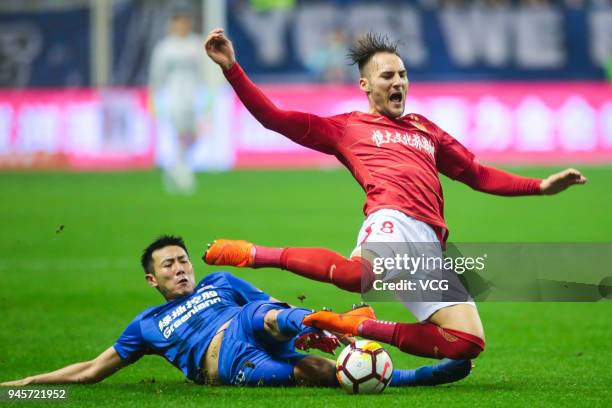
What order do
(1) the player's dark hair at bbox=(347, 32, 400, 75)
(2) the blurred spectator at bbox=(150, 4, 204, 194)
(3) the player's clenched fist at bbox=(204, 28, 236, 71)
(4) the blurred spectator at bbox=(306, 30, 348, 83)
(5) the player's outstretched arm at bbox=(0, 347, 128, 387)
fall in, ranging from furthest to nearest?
(4) the blurred spectator at bbox=(306, 30, 348, 83), (2) the blurred spectator at bbox=(150, 4, 204, 194), (1) the player's dark hair at bbox=(347, 32, 400, 75), (5) the player's outstretched arm at bbox=(0, 347, 128, 387), (3) the player's clenched fist at bbox=(204, 28, 236, 71)

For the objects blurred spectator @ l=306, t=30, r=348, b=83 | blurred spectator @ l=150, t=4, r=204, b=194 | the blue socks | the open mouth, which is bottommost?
the blue socks

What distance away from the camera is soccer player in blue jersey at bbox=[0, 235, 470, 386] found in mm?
6836

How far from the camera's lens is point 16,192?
20.3m

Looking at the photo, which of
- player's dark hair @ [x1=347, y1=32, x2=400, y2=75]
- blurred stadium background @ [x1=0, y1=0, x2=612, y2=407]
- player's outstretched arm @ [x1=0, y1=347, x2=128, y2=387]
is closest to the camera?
player's outstretched arm @ [x1=0, y1=347, x2=128, y2=387]

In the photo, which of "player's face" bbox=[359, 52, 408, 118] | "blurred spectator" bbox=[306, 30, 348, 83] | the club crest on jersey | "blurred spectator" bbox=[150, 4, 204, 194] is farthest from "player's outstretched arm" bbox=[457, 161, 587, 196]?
"blurred spectator" bbox=[306, 30, 348, 83]

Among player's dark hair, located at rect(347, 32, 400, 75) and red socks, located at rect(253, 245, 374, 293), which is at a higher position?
player's dark hair, located at rect(347, 32, 400, 75)

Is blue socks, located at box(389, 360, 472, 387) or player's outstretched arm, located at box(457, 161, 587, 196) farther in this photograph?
player's outstretched arm, located at box(457, 161, 587, 196)

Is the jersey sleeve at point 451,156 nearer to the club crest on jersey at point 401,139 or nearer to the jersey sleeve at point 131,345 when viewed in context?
the club crest on jersey at point 401,139

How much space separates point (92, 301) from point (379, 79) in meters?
4.60

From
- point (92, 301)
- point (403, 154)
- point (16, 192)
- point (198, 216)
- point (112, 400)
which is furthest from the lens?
point (16, 192)

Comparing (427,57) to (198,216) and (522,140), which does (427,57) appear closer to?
(522,140)

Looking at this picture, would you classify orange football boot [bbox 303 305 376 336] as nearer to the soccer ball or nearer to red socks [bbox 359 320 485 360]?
red socks [bbox 359 320 485 360]

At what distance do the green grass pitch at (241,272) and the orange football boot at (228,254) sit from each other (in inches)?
28.8

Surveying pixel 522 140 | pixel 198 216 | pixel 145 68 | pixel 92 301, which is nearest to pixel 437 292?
pixel 92 301
